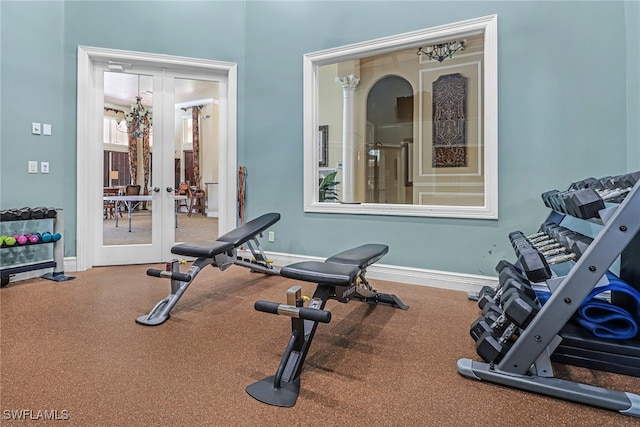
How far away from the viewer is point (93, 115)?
390 cm

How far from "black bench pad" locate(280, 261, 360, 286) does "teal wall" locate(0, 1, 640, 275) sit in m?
1.76

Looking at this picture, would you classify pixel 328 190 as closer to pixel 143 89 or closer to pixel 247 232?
pixel 247 232

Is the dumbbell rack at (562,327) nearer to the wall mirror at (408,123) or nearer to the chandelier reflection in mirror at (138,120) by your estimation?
the wall mirror at (408,123)

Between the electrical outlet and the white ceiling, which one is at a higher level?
the white ceiling

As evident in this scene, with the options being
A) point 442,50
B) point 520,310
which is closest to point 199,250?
point 520,310

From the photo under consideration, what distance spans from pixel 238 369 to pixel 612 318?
6.32 feet

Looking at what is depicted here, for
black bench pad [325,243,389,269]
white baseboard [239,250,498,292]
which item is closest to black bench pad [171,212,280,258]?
black bench pad [325,243,389,269]

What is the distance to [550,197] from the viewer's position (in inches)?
87.3

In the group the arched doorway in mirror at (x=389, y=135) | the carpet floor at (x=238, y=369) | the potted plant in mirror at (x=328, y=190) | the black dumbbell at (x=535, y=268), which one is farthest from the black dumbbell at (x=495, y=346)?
the arched doorway in mirror at (x=389, y=135)

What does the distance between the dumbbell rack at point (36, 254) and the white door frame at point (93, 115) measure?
24 centimetres

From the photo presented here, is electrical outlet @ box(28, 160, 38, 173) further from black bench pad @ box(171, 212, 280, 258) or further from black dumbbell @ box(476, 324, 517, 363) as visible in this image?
black dumbbell @ box(476, 324, 517, 363)

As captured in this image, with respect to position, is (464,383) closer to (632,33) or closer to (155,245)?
(632,33)

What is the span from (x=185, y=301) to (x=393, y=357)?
1.76m

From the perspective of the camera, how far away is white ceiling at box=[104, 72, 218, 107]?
4051 millimetres
